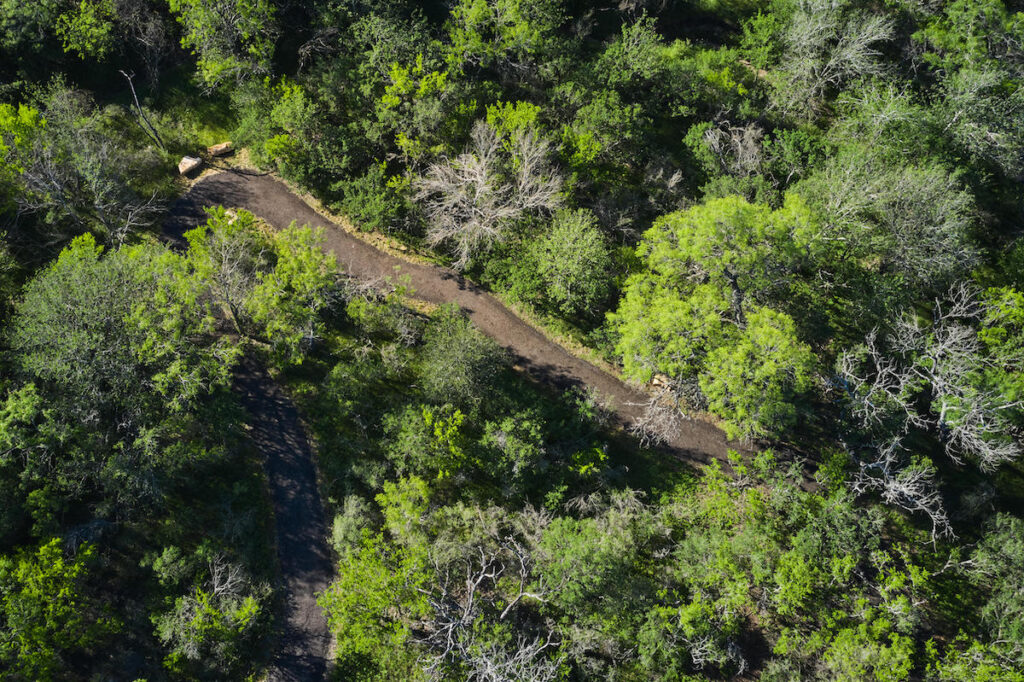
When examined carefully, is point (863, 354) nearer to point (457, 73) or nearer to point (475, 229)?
point (475, 229)

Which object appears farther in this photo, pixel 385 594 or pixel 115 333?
pixel 115 333

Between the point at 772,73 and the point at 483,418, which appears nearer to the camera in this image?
the point at 483,418

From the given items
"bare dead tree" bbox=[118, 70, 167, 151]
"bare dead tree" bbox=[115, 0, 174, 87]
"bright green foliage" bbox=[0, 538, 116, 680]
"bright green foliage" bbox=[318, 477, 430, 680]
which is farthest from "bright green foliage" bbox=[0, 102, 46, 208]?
"bright green foliage" bbox=[318, 477, 430, 680]

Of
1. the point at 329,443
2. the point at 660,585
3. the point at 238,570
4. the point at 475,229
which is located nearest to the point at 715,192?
the point at 475,229

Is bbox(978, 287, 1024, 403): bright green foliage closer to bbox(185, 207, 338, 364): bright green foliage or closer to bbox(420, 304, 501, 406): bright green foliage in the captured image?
bbox(420, 304, 501, 406): bright green foliage

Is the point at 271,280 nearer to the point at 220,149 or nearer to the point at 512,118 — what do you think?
the point at 220,149

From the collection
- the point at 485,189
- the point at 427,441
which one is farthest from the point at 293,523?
the point at 485,189
